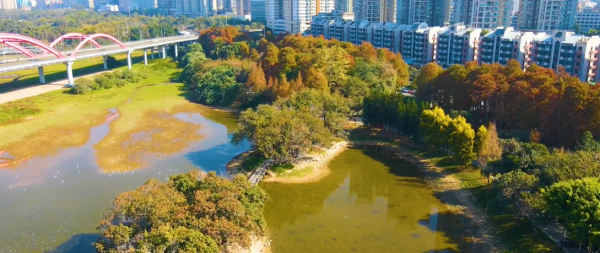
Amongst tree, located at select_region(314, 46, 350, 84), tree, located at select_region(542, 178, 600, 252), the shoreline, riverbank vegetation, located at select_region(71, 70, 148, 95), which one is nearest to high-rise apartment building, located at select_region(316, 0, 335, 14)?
riverbank vegetation, located at select_region(71, 70, 148, 95)

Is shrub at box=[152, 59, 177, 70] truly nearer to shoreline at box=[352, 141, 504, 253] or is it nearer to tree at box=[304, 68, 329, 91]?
tree at box=[304, 68, 329, 91]

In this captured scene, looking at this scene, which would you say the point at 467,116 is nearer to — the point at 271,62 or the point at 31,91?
the point at 271,62

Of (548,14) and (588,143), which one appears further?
(548,14)

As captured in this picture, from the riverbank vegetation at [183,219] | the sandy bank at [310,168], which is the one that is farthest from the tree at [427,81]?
the riverbank vegetation at [183,219]

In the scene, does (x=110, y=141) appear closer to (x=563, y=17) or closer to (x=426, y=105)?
(x=426, y=105)

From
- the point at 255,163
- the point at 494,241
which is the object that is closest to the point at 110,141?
the point at 255,163

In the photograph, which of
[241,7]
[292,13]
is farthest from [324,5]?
[241,7]
